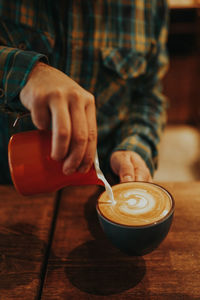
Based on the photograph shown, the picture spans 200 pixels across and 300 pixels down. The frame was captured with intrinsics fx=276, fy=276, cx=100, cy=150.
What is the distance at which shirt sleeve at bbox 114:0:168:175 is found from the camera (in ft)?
4.51

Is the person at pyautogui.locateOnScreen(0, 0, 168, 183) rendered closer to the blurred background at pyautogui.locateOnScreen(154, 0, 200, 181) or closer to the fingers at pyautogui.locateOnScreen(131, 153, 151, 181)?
the fingers at pyautogui.locateOnScreen(131, 153, 151, 181)

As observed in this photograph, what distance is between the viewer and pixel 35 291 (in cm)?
68

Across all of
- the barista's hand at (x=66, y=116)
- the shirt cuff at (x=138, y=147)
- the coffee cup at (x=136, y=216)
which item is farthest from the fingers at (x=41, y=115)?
the shirt cuff at (x=138, y=147)

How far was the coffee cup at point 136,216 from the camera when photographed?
0.67m

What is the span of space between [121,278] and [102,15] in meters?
1.15

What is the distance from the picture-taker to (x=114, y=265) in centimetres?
74

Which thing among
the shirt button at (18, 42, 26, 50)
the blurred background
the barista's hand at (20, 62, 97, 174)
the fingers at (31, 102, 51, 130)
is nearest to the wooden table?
the barista's hand at (20, 62, 97, 174)

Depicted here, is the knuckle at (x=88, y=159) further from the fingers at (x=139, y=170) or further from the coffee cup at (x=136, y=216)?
the fingers at (x=139, y=170)

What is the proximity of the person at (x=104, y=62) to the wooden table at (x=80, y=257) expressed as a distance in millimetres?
223

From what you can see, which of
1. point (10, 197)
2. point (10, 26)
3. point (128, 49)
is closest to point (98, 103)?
point (128, 49)

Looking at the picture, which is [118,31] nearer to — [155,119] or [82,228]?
[155,119]

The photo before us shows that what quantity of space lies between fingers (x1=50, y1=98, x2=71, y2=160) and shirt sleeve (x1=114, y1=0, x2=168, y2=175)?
72 centimetres

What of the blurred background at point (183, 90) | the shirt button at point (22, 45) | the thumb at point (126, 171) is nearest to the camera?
the thumb at point (126, 171)

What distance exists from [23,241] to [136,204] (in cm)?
36
